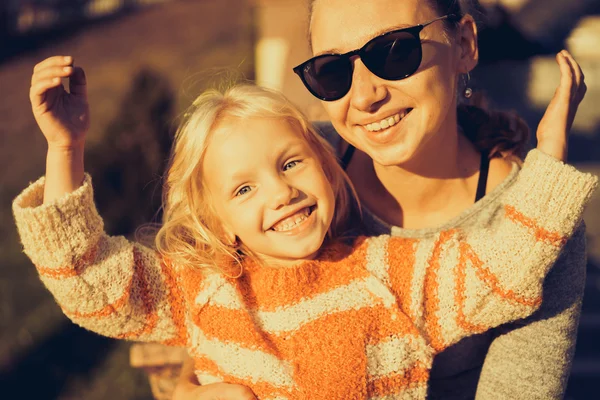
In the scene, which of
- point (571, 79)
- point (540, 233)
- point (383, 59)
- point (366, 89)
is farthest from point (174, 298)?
point (571, 79)

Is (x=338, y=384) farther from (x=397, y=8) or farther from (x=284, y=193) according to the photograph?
A: (x=397, y=8)

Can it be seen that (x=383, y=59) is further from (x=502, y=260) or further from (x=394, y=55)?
(x=502, y=260)

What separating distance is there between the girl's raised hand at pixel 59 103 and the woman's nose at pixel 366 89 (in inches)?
38.6

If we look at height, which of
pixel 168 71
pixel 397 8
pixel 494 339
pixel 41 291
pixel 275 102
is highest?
pixel 397 8

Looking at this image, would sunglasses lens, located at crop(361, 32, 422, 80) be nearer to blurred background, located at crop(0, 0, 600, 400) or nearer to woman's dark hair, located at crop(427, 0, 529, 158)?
woman's dark hair, located at crop(427, 0, 529, 158)

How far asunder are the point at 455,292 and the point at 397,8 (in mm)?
1013

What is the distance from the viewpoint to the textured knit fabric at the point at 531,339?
7.43ft

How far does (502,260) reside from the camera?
6.44 feet

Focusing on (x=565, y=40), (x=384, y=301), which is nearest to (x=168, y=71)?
(x=565, y=40)

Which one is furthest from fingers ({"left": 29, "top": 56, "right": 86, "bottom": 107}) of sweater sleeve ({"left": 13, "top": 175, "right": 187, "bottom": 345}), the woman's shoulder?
the woman's shoulder

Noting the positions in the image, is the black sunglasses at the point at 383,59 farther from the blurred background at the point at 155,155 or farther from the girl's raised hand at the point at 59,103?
the girl's raised hand at the point at 59,103

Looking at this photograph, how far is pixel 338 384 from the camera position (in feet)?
6.79

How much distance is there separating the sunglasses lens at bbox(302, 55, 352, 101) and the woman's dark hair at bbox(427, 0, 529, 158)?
22.5 inches

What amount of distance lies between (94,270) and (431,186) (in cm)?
138
